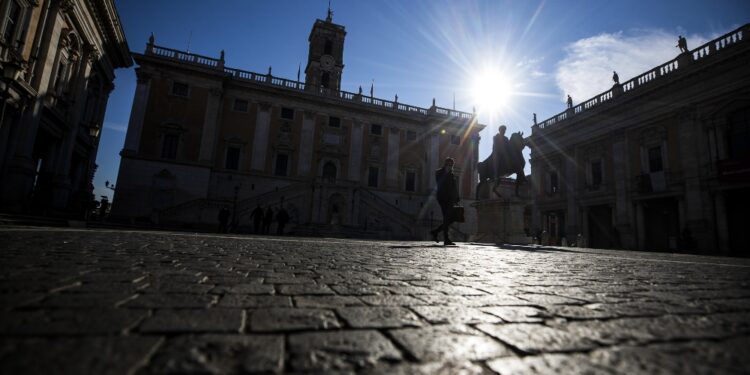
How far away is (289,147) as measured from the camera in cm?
2916

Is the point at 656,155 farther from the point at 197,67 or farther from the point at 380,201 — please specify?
the point at 197,67

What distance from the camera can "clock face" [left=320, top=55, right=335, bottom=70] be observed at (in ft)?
129

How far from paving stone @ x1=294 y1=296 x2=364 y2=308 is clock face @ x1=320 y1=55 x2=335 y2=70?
40499 mm

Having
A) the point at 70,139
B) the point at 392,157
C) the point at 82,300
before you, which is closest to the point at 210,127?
the point at 70,139

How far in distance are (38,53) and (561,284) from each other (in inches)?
746

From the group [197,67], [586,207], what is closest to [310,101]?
[197,67]

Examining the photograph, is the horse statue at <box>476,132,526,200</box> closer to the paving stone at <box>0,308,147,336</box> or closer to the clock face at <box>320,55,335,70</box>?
the paving stone at <box>0,308,147,336</box>

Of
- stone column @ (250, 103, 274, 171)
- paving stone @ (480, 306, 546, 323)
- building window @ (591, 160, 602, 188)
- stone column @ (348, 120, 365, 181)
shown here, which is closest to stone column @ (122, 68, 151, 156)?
stone column @ (250, 103, 274, 171)

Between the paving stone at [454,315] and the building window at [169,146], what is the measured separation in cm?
2886

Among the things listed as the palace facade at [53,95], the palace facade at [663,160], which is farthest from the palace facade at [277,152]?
the palace facade at [663,160]

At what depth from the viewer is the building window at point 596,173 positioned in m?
22.8

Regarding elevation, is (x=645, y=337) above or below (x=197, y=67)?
below

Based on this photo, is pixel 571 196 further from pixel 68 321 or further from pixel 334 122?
pixel 68 321

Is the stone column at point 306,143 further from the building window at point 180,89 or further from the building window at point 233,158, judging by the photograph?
the building window at point 180,89
